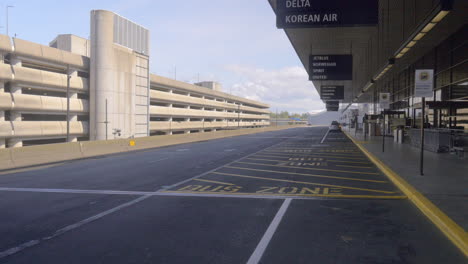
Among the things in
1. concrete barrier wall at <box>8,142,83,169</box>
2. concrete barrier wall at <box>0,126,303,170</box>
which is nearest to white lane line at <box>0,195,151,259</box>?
concrete barrier wall at <box>0,126,303,170</box>

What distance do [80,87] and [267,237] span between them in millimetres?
44901

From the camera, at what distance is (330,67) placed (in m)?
18.8

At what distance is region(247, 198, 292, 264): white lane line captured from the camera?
4.93m

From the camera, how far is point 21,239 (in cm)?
584

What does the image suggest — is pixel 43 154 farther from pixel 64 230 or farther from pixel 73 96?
pixel 73 96

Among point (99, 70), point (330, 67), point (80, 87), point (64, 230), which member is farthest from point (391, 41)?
point (80, 87)

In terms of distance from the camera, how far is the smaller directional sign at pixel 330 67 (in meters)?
18.4

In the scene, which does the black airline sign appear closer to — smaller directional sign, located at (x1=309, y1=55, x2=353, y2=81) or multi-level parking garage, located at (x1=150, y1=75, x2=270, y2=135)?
smaller directional sign, located at (x1=309, y1=55, x2=353, y2=81)

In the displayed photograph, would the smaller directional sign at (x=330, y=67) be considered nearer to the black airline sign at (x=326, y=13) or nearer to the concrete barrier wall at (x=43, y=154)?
the black airline sign at (x=326, y=13)

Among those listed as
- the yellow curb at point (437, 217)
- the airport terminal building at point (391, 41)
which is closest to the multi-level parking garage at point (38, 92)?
the airport terminal building at point (391, 41)

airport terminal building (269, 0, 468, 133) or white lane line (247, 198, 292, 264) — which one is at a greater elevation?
airport terminal building (269, 0, 468, 133)

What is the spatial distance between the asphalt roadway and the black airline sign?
4481mm

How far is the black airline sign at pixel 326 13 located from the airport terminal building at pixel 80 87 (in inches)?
1143

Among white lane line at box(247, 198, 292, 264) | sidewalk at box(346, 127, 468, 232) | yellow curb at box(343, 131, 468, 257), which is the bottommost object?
white lane line at box(247, 198, 292, 264)
